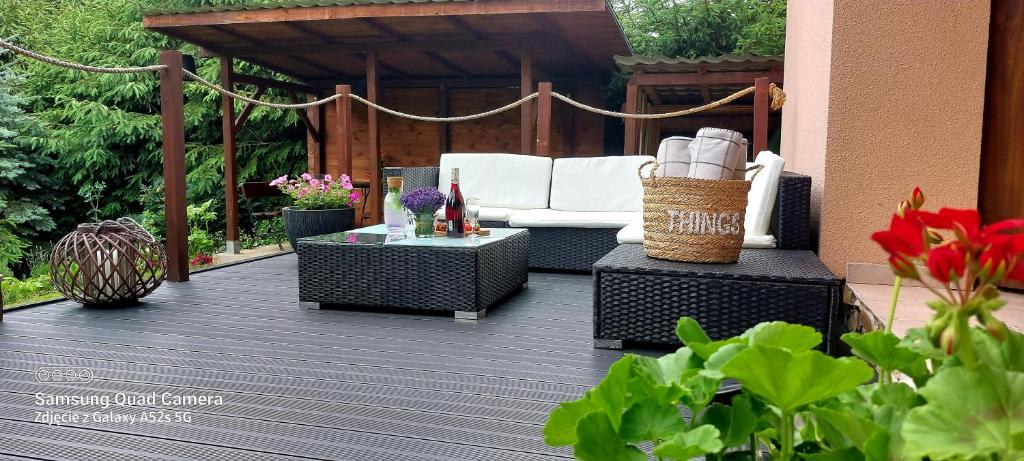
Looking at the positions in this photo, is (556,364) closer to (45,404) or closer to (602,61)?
(45,404)

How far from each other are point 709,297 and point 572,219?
2.05 m

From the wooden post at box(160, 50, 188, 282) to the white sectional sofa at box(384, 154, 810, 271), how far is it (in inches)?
60.0

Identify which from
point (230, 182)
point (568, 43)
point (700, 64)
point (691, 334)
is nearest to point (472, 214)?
point (691, 334)

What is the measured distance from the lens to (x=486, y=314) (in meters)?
3.38

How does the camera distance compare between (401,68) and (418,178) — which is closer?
(418,178)

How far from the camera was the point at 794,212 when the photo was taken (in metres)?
3.01

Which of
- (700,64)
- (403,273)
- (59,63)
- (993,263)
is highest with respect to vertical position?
(700,64)

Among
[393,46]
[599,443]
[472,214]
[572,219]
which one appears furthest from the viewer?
[393,46]

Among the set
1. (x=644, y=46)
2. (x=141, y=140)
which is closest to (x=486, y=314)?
(x=644, y=46)

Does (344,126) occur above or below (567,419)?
above

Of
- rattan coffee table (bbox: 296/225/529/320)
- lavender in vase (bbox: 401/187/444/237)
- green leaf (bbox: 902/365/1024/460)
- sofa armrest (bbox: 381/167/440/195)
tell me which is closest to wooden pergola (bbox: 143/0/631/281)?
sofa armrest (bbox: 381/167/440/195)

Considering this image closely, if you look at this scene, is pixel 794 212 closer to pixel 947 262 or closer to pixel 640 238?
pixel 640 238

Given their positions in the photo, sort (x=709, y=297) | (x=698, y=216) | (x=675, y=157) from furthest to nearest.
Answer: (x=675, y=157) < (x=698, y=216) < (x=709, y=297)

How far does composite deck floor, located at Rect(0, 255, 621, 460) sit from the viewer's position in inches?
69.9
